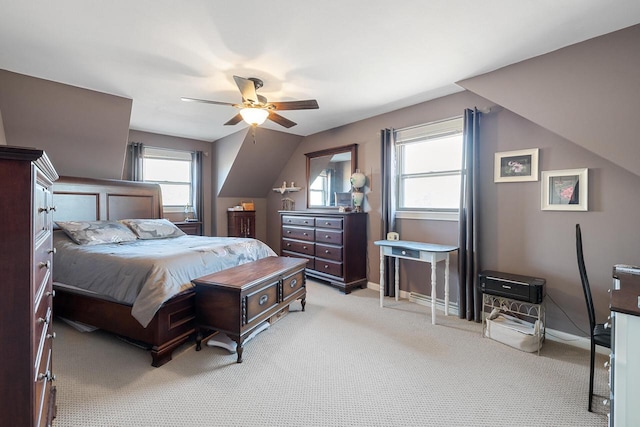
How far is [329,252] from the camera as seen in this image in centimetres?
455

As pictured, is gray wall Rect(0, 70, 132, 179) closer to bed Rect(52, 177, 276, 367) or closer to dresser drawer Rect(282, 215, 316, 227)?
bed Rect(52, 177, 276, 367)

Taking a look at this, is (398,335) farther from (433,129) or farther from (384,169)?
(433,129)

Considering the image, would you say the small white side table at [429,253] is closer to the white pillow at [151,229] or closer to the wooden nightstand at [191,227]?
the white pillow at [151,229]

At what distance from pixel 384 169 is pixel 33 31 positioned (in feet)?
12.5

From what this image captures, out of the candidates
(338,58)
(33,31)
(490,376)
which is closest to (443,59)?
(338,58)

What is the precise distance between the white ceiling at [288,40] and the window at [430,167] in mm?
514

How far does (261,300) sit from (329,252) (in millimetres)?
1907

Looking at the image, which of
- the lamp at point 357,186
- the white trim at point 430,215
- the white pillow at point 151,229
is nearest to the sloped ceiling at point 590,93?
the white trim at point 430,215

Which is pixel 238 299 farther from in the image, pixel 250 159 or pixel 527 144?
pixel 250 159

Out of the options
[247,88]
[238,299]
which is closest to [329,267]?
[238,299]

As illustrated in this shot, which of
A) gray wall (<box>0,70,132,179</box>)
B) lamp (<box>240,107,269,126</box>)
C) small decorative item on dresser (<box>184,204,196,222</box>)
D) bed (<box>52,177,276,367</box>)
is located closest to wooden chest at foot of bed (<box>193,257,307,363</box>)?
bed (<box>52,177,276,367</box>)

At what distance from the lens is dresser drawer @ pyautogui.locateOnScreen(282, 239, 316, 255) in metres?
4.88

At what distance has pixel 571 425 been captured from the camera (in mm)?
1771

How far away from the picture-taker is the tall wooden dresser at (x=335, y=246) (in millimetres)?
4344
